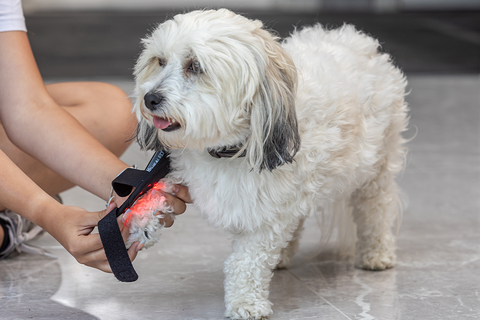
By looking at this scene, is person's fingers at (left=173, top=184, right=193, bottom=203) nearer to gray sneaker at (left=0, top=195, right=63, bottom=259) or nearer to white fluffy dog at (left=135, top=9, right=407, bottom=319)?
white fluffy dog at (left=135, top=9, right=407, bottom=319)

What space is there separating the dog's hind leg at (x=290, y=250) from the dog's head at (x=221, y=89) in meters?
0.64

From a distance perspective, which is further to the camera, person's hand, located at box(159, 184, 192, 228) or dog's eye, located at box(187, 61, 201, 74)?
person's hand, located at box(159, 184, 192, 228)

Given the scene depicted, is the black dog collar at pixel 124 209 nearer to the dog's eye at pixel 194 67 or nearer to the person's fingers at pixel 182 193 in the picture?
the person's fingers at pixel 182 193

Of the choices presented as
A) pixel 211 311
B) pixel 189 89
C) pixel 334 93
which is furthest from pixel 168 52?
pixel 211 311

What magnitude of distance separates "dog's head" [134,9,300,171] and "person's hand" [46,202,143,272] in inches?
11.6

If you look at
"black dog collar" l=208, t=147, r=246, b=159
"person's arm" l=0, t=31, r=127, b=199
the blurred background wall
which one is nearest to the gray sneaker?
"person's arm" l=0, t=31, r=127, b=199

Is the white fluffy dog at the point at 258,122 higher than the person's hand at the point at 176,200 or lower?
higher

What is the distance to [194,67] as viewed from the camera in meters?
1.43

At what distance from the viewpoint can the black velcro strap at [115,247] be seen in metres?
1.47

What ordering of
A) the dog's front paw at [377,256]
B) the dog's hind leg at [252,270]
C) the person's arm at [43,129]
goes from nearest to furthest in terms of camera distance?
the dog's hind leg at [252,270]
the person's arm at [43,129]
the dog's front paw at [377,256]

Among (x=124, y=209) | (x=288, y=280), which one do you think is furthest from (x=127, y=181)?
(x=288, y=280)

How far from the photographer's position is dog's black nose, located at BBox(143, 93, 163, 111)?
139 cm

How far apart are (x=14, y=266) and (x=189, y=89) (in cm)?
104

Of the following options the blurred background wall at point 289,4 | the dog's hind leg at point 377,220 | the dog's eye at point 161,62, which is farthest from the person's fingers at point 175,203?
Answer: the blurred background wall at point 289,4
